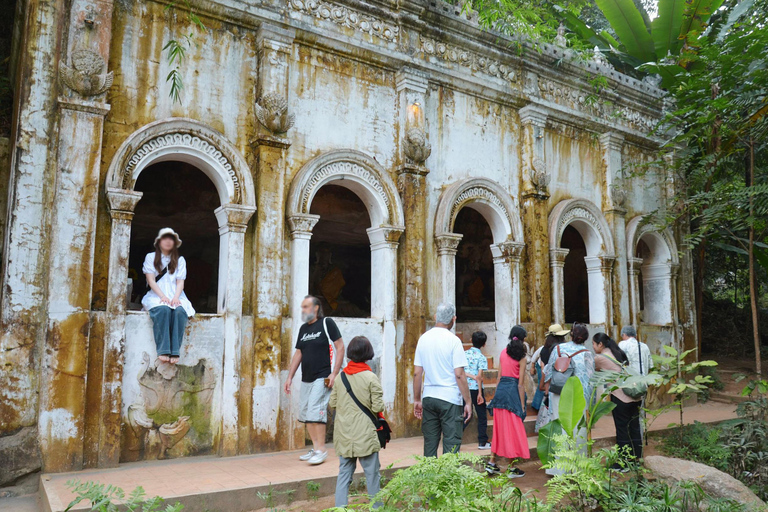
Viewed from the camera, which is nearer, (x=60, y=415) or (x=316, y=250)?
(x=60, y=415)

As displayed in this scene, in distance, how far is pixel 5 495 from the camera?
17.8 feet

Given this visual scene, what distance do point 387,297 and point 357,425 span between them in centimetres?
377

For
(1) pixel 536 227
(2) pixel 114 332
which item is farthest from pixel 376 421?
(1) pixel 536 227

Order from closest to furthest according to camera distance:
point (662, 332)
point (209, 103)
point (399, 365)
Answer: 1. point (209, 103)
2. point (399, 365)
3. point (662, 332)

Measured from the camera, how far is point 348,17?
26.8 ft

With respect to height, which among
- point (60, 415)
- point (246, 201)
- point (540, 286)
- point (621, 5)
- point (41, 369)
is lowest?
point (60, 415)

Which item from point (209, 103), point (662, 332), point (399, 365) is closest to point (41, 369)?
point (209, 103)

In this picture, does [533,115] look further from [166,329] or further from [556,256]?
[166,329]

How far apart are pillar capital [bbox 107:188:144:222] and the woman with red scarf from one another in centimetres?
316

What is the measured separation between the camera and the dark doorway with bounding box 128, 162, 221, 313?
9.84 m

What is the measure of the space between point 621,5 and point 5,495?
12.2 metres

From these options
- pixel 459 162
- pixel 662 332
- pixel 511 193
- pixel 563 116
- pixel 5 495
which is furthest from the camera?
pixel 662 332

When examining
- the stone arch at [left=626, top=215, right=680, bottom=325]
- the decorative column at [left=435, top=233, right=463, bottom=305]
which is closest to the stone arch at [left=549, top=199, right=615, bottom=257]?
the stone arch at [left=626, top=215, right=680, bottom=325]

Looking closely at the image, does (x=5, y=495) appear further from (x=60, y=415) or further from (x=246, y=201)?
(x=246, y=201)
